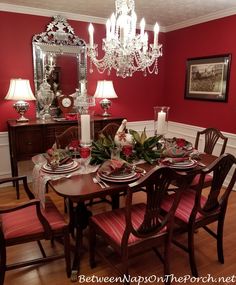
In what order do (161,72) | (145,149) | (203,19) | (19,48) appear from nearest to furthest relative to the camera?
1. (145,149)
2. (19,48)
3. (203,19)
4. (161,72)

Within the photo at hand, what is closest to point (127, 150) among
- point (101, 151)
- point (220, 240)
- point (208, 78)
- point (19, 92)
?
point (101, 151)

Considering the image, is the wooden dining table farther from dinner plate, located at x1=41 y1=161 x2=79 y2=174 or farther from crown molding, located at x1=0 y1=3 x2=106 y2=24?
crown molding, located at x1=0 y1=3 x2=106 y2=24

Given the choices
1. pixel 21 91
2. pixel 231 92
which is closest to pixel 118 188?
pixel 21 91

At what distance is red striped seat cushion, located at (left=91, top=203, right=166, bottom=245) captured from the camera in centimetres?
173

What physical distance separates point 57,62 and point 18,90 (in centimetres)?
80

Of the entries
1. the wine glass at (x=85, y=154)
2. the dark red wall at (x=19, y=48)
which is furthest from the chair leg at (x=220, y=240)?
the dark red wall at (x=19, y=48)

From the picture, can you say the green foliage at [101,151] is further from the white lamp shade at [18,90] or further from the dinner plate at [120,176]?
the white lamp shade at [18,90]

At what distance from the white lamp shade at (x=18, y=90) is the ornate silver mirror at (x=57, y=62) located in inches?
14.1

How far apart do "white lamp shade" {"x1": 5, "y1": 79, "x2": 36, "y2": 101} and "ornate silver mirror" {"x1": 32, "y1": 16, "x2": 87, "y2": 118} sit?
1.17ft

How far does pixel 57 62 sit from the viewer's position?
12.3 feet

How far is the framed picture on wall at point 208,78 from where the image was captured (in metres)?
3.61

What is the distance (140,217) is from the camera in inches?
75.9

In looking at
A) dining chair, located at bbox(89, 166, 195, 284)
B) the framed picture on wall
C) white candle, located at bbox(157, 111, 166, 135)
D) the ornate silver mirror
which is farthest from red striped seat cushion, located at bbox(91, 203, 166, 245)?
the framed picture on wall

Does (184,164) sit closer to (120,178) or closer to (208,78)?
(120,178)
